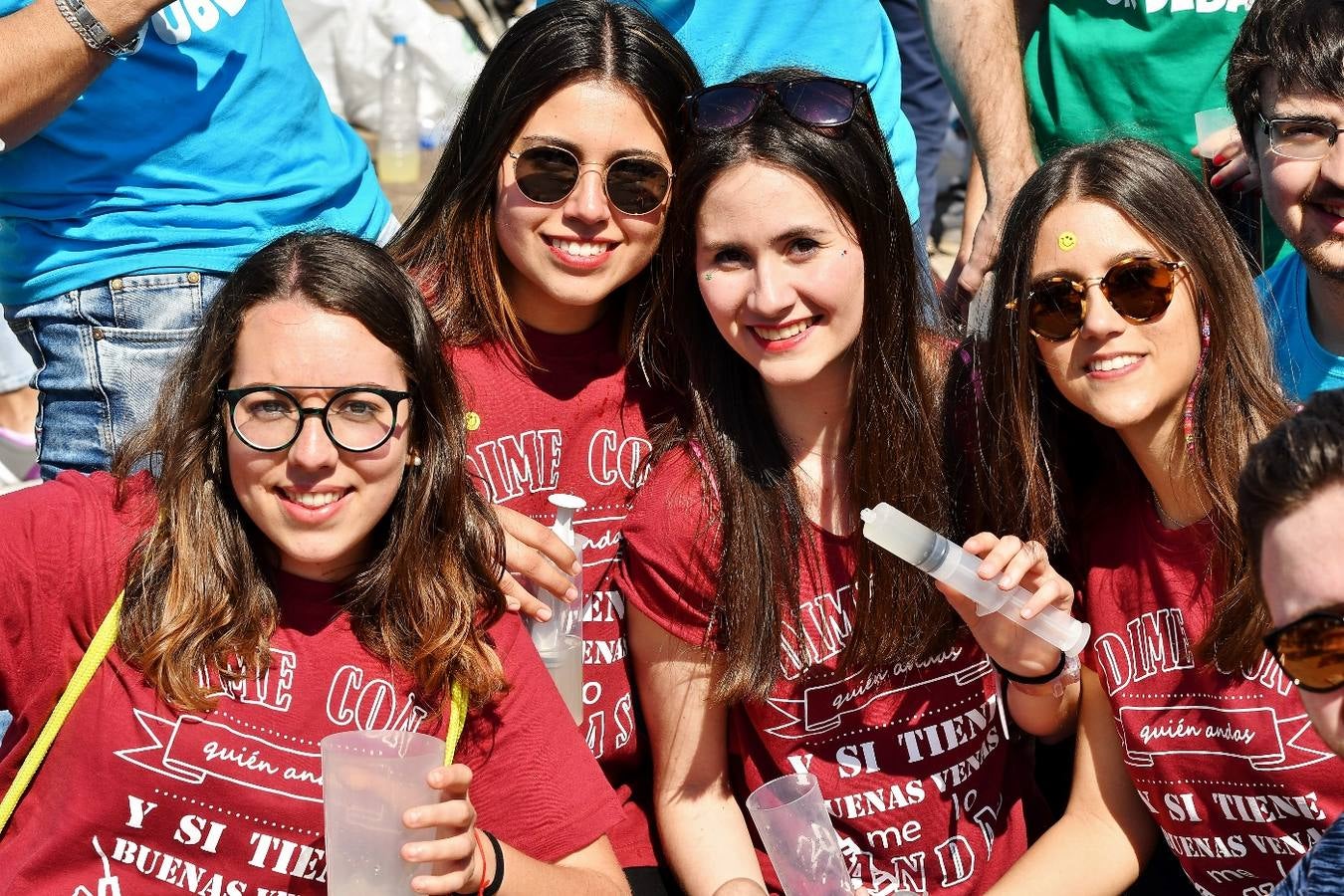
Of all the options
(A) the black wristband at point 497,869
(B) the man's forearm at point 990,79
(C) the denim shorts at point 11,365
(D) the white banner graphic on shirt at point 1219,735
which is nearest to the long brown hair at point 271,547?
(A) the black wristband at point 497,869

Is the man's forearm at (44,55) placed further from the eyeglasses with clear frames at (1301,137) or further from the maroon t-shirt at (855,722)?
the eyeglasses with clear frames at (1301,137)

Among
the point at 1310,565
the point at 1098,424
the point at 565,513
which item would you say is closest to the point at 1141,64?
the point at 1098,424

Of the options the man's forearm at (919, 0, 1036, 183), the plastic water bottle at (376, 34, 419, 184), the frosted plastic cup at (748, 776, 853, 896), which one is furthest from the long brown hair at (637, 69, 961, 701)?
the plastic water bottle at (376, 34, 419, 184)

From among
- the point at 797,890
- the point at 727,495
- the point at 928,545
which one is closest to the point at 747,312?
the point at 727,495

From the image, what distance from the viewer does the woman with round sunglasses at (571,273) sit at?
3205mm

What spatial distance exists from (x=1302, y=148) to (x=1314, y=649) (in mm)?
1590

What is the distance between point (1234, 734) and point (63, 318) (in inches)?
95.8

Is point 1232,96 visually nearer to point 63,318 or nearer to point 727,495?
point 727,495

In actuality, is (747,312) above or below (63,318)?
below

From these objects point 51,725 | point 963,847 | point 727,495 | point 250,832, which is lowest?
point 963,847

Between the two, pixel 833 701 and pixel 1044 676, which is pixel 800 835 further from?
pixel 1044 676

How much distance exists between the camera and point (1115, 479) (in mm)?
3094

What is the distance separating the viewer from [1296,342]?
3.24 metres

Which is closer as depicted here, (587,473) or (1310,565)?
(1310,565)
